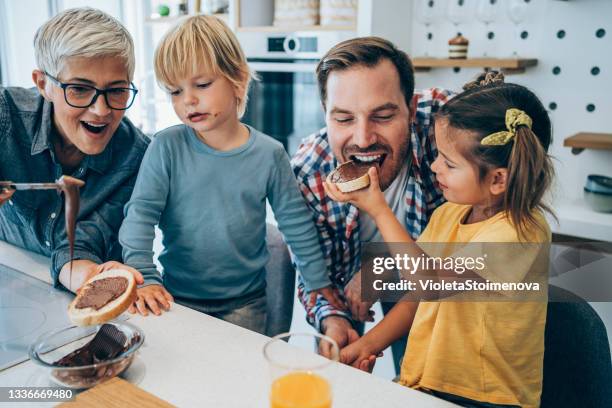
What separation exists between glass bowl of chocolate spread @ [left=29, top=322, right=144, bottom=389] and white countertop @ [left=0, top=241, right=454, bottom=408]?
38 millimetres

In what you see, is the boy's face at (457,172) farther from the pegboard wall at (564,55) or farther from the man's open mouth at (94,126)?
the pegboard wall at (564,55)

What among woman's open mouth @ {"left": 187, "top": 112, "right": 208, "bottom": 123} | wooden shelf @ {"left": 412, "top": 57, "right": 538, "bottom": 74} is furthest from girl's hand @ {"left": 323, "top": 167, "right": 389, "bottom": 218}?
wooden shelf @ {"left": 412, "top": 57, "right": 538, "bottom": 74}

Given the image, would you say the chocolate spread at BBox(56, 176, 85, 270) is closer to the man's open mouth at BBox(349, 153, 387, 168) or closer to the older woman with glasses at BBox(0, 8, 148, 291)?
the older woman with glasses at BBox(0, 8, 148, 291)

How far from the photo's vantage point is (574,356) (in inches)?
39.0

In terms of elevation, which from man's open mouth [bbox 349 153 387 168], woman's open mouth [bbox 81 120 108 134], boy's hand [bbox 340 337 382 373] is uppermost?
woman's open mouth [bbox 81 120 108 134]

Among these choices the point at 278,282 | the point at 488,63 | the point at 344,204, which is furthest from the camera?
the point at 488,63

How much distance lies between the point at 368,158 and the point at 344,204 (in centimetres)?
16

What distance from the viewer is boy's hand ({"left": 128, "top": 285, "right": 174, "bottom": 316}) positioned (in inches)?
43.2

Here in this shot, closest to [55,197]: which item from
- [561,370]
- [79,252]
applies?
[79,252]

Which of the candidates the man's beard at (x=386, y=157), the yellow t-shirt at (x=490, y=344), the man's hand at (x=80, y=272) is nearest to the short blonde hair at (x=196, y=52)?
the man's beard at (x=386, y=157)

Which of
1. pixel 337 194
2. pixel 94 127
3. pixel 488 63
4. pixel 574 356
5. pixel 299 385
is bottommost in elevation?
pixel 574 356

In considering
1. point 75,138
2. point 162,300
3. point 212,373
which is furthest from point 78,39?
point 212,373

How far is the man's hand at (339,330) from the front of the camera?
1298mm

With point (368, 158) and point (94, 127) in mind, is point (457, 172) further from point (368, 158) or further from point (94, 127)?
point (94, 127)
